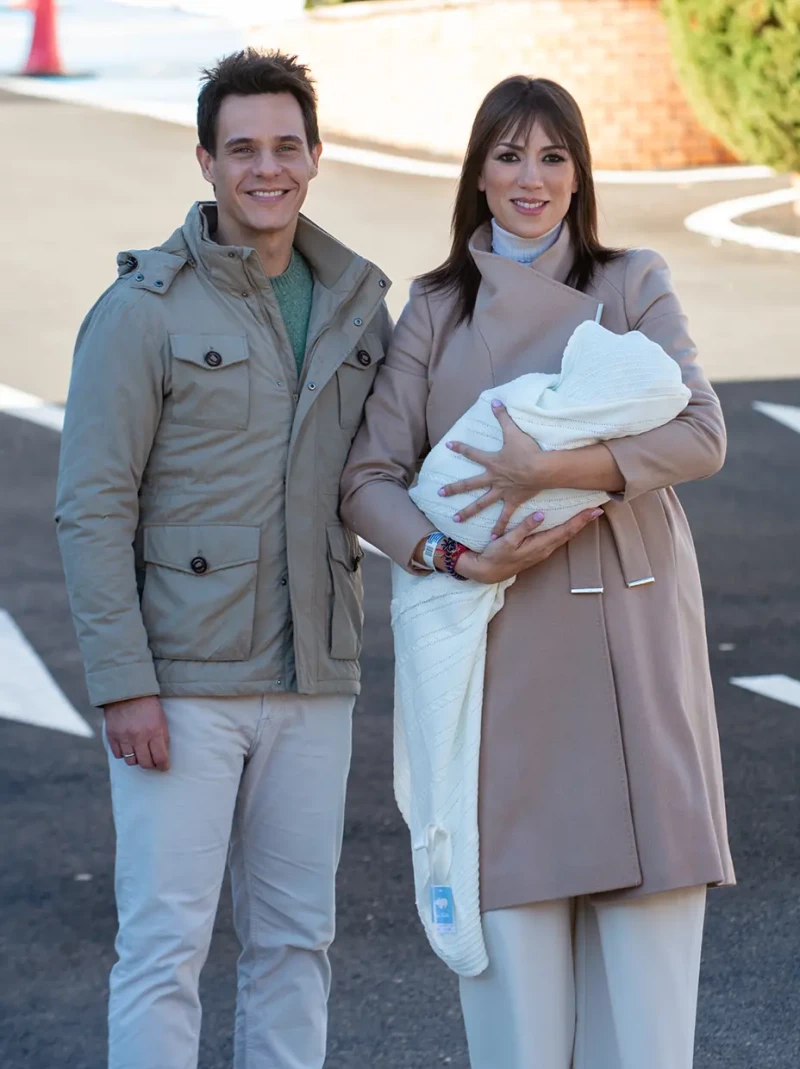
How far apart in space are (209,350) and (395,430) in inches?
14.9

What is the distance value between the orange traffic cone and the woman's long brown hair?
25148 mm

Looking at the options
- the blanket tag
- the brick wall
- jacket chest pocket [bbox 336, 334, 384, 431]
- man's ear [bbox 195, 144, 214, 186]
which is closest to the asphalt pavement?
the blanket tag

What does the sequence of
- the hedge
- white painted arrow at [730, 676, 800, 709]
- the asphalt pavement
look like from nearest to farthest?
the asphalt pavement < white painted arrow at [730, 676, 800, 709] < the hedge

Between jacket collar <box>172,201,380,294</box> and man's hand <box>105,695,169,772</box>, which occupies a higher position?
jacket collar <box>172,201,380,294</box>

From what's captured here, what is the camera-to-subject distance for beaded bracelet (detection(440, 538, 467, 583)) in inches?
123

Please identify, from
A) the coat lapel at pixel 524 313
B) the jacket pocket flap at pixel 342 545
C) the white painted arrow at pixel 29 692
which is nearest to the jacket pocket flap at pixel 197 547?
the jacket pocket flap at pixel 342 545

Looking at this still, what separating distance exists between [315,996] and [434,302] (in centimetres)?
141

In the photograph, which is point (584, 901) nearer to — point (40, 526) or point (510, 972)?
point (510, 972)

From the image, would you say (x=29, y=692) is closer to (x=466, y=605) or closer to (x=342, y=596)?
(x=342, y=596)

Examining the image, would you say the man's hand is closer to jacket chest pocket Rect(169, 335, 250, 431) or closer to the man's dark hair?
jacket chest pocket Rect(169, 335, 250, 431)

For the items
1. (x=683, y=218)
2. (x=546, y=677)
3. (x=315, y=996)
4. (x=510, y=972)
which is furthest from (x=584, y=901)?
(x=683, y=218)

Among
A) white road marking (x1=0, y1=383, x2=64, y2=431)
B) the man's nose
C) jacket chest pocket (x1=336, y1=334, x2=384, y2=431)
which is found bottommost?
white road marking (x1=0, y1=383, x2=64, y2=431)

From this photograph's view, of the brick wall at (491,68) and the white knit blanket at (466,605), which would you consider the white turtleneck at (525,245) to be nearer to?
the white knit blanket at (466,605)

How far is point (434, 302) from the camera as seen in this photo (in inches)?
129
